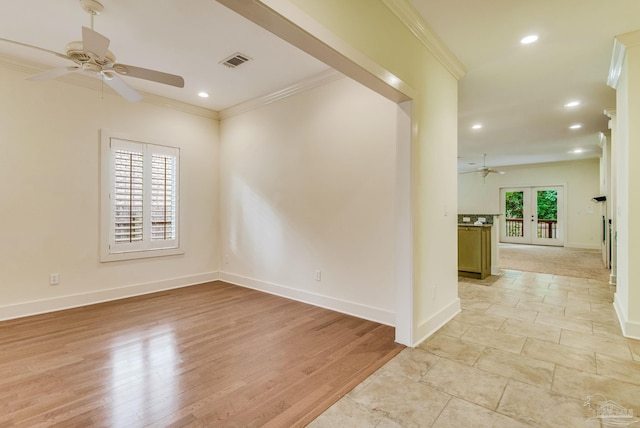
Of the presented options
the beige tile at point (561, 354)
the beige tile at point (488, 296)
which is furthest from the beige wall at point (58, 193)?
the beige tile at point (561, 354)

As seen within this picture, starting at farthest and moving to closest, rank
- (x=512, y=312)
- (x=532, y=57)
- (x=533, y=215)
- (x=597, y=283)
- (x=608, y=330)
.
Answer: (x=533, y=215) → (x=597, y=283) → (x=512, y=312) → (x=532, y=57) → (x=608, y=330)

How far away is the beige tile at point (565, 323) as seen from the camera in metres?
3.18

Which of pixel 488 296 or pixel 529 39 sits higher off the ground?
Answer: pixel 529 39

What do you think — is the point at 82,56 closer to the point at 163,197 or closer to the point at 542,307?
the point at 163,197

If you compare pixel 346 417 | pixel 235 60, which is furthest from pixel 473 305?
pixel 235 60

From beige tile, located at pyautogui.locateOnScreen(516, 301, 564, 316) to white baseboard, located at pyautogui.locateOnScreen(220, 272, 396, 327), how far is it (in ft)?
6.25

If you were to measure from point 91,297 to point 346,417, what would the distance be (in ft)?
12.7

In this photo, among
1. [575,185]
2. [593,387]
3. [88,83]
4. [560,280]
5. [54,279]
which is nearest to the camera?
[593,387]

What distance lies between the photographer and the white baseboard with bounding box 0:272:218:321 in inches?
139

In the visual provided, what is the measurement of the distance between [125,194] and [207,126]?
5.82ft

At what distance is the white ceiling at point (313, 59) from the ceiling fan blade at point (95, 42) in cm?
46

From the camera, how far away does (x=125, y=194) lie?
14.3 ft

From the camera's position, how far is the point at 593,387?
6.94 ft

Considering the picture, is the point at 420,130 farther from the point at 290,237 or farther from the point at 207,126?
the point at 207,126
